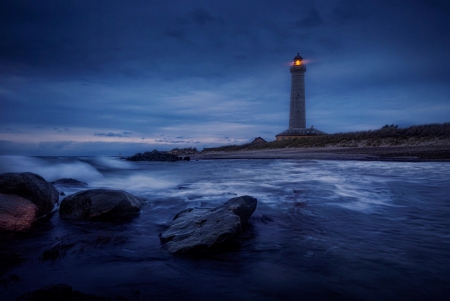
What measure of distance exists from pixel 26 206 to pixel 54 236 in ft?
2.43

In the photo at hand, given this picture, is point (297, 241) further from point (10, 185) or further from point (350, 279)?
point (10, 185)

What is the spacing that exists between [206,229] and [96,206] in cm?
231

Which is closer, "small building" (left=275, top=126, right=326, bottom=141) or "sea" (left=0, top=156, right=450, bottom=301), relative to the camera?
"sea" (left=0, top=156, right=450, bottom=301)

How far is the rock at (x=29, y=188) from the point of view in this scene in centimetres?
438

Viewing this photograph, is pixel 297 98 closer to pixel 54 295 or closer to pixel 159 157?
pixel 159 157

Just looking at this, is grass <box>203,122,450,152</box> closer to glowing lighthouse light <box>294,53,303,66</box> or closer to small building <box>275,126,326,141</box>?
small building <box>275,126,326,141</box>

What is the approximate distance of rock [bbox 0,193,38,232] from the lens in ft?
11.6

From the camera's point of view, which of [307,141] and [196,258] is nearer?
[196,258]

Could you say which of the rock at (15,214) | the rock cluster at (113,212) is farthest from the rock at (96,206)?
the rock at (15,214)

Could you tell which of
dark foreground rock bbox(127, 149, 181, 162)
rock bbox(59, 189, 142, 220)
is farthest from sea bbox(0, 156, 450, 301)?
dark foreground rock bbox(127, 149, 181, 162)

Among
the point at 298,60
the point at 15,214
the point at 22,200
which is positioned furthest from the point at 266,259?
the point at 298,60

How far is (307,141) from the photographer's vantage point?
30672 millimetres

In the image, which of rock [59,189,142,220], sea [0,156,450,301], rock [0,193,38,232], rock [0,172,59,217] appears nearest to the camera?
sea [0,156,450,301]

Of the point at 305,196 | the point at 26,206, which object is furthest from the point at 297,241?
the point at 26,206
